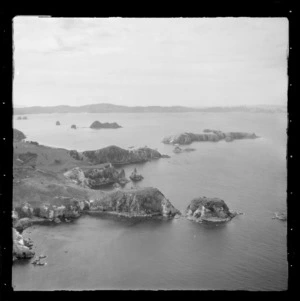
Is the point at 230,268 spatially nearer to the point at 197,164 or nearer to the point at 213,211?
the point at 213,211

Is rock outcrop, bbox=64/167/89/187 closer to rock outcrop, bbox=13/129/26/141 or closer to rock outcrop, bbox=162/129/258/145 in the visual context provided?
rock outcrop, bbox=13/129/26/141

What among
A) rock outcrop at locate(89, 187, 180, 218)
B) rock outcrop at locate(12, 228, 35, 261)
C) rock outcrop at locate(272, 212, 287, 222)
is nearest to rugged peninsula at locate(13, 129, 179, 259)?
rock outcrop at locate(89, 187, 180, 218)

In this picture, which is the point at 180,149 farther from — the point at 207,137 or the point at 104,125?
the point at 104,125

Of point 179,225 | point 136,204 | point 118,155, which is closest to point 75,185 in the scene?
point 118,155

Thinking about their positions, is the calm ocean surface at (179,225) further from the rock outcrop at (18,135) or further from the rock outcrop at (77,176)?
the rock outcrop at (77,176)

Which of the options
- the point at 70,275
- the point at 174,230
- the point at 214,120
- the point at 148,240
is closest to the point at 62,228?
the point at 70,275
